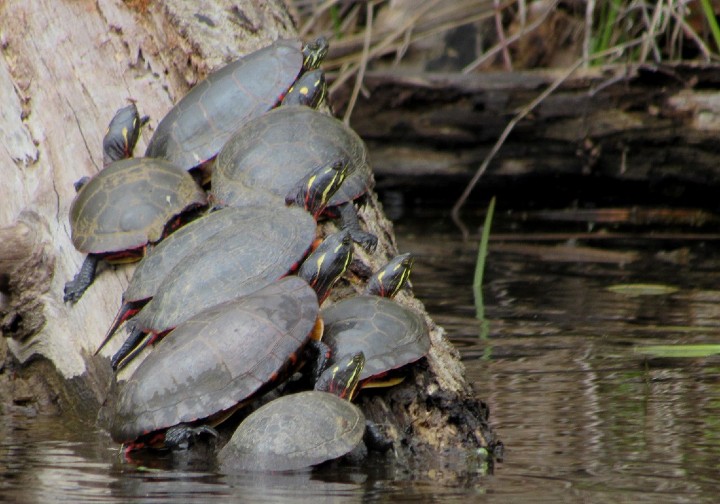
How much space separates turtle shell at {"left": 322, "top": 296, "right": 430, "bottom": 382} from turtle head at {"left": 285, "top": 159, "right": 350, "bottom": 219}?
568 millimetres

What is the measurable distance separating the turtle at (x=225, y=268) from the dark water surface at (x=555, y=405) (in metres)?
0.42

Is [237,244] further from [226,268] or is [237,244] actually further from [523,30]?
[523,30]

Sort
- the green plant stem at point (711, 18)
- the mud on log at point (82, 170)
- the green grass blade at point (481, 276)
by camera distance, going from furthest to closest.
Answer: the green plant stem at point (711, 18) < the green grass blade at point (481, 276) < the mud on log at point (82, 170)

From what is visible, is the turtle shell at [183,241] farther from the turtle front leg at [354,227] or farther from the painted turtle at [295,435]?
the painted turtle at [295,435]

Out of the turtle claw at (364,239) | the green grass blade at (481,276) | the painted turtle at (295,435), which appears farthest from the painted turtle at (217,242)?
the green grass blade at (481,276)

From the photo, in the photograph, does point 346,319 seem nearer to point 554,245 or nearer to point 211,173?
point 211,173

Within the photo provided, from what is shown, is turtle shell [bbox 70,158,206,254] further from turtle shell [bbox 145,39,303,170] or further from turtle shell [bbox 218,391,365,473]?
turtle shell [bbox 218,391,365,473]

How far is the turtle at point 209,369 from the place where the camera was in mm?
3402

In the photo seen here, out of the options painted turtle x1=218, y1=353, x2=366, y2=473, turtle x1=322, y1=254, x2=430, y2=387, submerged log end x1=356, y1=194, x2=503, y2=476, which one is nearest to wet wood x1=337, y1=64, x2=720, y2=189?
turtle x1=322, y1=254, x2=430, y2=387

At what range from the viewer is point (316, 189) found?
4.21 m

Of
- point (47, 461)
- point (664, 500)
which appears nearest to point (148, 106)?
point (47, 461)

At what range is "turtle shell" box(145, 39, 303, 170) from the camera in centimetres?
473

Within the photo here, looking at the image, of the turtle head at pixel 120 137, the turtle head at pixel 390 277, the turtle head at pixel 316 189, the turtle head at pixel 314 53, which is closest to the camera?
the turtle head at pixel 390 277

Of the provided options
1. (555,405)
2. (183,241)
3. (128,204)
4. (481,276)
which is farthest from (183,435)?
(481,276)
